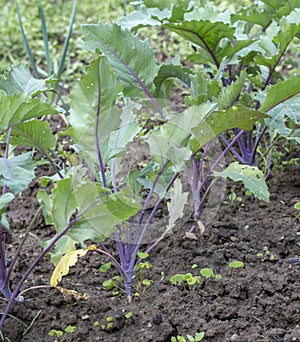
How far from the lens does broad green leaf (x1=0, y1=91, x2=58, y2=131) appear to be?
1.68 meters

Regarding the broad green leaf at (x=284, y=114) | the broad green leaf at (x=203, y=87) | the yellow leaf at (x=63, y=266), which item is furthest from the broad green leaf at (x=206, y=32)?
the yellow leaf at (x=63, y=266)

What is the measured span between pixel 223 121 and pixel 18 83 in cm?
79

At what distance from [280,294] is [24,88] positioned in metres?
1.15

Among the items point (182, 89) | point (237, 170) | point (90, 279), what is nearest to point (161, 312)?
point (90, 279)

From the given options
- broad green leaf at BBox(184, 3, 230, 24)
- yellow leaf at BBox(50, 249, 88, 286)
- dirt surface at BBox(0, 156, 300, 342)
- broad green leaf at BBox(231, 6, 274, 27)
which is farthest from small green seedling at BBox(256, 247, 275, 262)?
broad green leaf at BBox(231, 6, 274, 27)

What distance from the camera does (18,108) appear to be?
1.69m

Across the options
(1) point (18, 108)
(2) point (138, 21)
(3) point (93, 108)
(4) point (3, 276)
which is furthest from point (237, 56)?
(4) point (3, 276)

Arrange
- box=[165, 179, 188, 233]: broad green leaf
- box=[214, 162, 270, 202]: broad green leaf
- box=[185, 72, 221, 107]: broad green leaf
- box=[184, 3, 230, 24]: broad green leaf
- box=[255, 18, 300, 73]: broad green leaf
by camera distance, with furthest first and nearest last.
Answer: box=[184, 3, 230, 24]: broad green leaf < box=[255, 18, 300, 73]: broad green leaf < box=[185, 72, 221, 107]: broad green leaf < box=[214, 162, 270, 202]: broad green leaf < box=[165, 179, 188, 233]: broad green leaf

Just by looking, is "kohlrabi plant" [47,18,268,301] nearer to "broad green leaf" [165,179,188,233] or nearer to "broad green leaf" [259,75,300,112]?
"broad green leaf" [165,179,188,233]

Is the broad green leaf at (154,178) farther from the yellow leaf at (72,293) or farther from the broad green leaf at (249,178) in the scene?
the yellow leaf at (72,293)

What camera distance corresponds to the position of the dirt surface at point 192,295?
5.73ft

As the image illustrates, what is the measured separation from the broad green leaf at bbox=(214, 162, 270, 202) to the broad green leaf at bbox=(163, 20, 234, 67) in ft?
1.92

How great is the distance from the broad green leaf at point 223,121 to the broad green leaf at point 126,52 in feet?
1.67

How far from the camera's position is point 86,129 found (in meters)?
1.77
